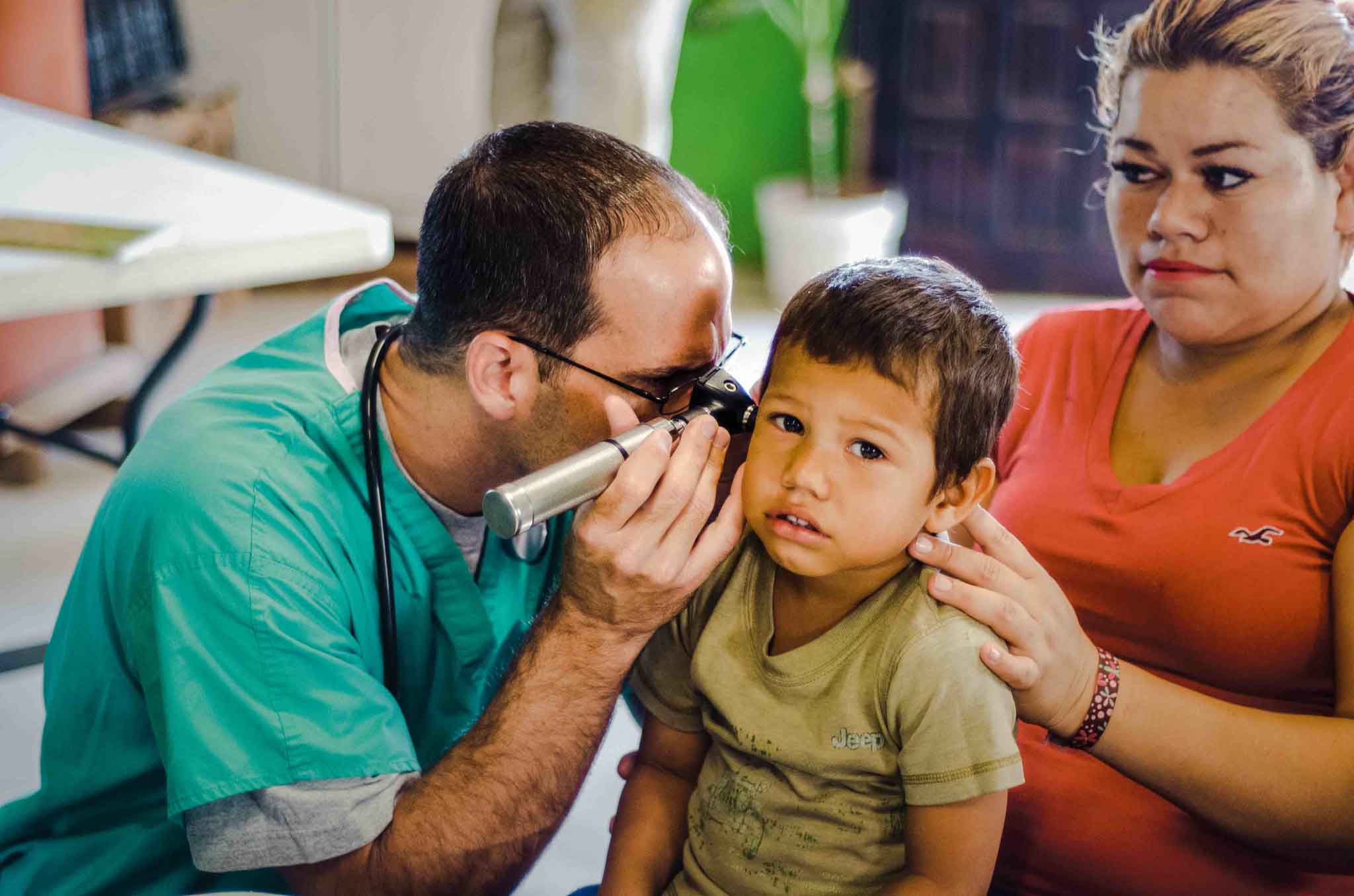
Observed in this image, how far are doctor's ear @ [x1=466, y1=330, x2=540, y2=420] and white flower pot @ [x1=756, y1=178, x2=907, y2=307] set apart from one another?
3058mm

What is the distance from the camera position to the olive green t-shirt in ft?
3.78

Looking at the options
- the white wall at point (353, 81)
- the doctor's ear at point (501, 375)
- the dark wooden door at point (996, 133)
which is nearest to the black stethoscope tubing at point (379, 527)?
the doctor's ear at point (501, 375)

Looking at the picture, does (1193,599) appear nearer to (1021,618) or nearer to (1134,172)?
(1021,618)

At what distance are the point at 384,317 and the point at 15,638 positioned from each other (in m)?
1.38

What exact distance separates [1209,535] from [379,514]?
2.61ft

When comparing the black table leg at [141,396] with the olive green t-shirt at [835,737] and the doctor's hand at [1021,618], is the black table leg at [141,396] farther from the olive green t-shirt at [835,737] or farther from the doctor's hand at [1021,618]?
the doctor's hand at [1021,618]

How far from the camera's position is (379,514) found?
135 centimetres

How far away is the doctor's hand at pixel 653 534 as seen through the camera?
1204mm

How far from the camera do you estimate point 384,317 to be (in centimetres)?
168

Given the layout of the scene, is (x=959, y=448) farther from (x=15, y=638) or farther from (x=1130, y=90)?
(x=15, y=638)

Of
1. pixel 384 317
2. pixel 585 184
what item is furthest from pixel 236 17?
pixel 585 184

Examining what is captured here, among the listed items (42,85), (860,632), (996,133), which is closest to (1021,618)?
(860,632)

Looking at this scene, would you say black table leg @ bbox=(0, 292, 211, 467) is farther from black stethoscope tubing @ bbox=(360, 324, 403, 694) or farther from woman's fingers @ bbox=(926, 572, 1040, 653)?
woman's fingers @ bbox=(926, 572, 1040, 653)

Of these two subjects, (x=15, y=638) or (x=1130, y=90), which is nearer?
(x=1130, y=90)
